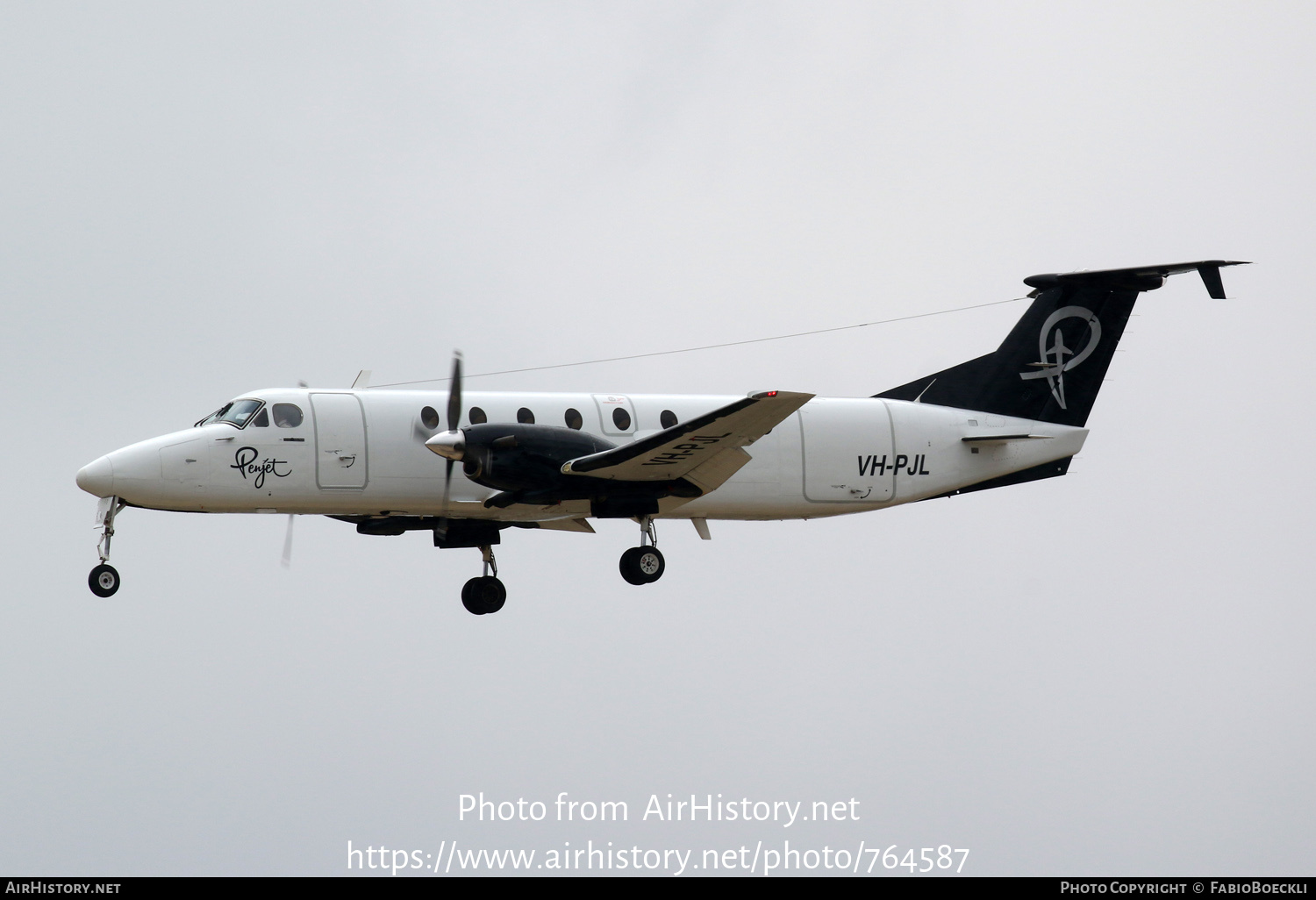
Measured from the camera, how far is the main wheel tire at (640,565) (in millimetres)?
22172

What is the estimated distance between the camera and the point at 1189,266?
79.6 ft

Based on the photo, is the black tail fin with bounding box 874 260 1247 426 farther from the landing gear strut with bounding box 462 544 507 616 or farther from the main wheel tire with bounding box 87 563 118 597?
the main wheel tire with bounding box 87 563 118 597

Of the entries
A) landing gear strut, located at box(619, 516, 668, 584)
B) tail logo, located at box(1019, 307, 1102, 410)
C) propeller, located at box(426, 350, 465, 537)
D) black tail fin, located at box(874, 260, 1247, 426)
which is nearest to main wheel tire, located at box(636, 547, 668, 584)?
landing gear strut, located at box(619, 516, 668, 584)

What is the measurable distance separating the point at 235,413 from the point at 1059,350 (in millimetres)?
13179

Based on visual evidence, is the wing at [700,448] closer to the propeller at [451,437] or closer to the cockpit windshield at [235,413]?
the propeller at [451,437]

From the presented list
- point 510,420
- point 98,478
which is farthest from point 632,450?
point 98,478

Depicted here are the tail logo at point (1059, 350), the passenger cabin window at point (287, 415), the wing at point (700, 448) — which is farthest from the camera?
the tail logo at point (1059, 350)

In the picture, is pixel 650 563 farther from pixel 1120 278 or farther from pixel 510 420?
pixel 1120 278

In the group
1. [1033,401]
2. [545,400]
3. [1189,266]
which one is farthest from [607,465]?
[1189,266]

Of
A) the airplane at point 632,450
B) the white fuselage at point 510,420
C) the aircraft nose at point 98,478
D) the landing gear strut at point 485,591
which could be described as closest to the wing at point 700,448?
the airplane at point 632,450

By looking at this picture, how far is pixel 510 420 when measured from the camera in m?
21.7

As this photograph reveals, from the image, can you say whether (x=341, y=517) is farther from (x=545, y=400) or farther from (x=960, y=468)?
(x=960, y=468)

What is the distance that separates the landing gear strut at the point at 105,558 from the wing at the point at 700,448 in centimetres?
612

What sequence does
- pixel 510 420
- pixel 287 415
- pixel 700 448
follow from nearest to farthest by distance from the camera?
pixel 700 448, pixel 287 415, pixel 510 420
